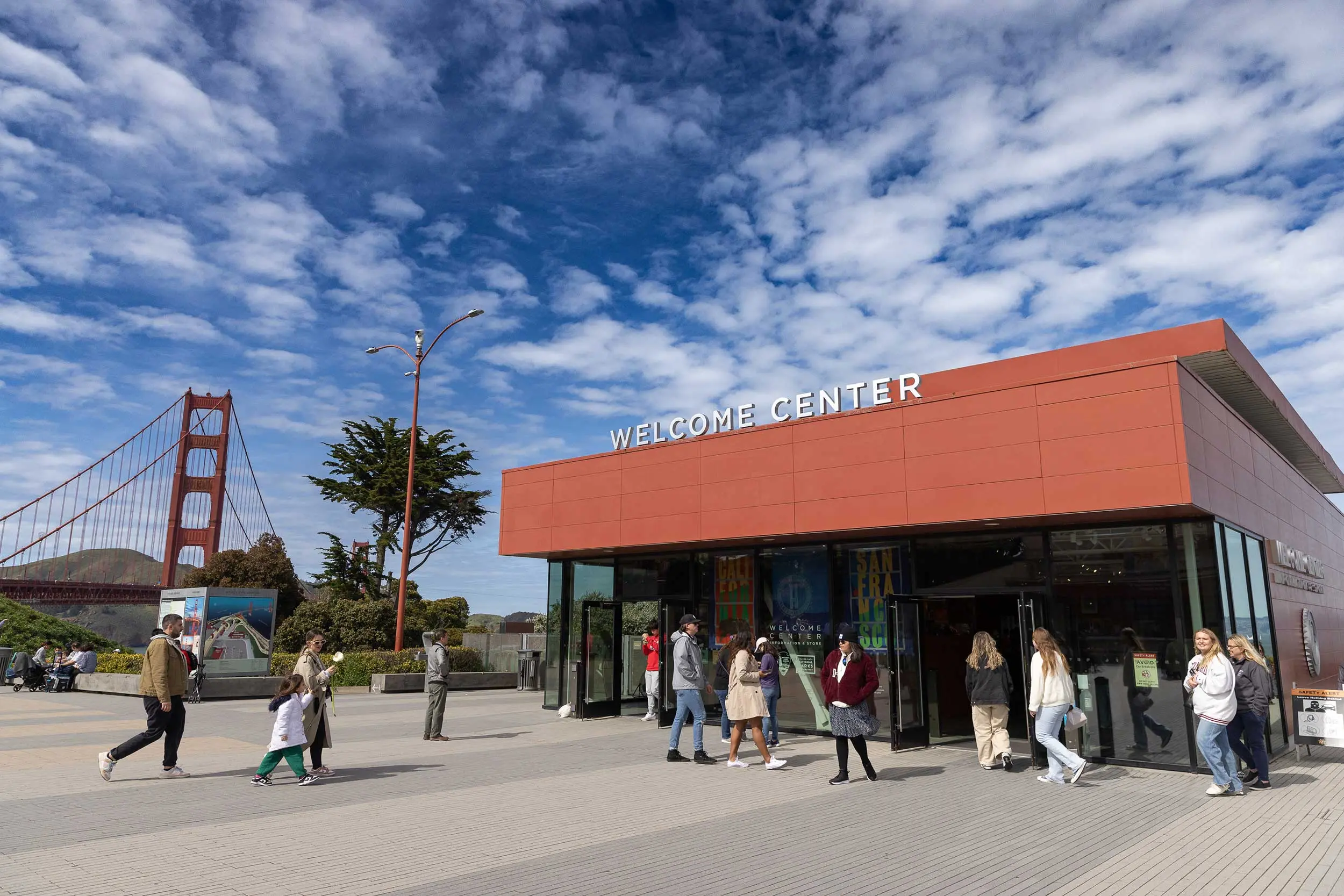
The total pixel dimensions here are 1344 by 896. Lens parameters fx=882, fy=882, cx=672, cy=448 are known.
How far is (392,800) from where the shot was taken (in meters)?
8.38

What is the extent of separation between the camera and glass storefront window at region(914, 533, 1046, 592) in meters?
12.0

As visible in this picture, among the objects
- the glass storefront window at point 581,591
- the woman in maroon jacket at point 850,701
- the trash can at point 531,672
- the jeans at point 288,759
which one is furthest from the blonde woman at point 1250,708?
the trash can at point 531,672

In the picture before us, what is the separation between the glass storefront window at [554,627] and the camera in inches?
716

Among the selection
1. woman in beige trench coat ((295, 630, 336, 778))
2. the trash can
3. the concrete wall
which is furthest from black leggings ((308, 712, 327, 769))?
the trash can

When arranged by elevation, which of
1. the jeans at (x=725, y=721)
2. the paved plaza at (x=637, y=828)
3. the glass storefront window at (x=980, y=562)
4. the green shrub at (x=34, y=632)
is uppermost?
the glass storefront window at (x=980, y=562)

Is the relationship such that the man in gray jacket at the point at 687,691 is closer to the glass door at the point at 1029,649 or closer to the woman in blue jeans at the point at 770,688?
the woman in blue jeans at the point at 770,688

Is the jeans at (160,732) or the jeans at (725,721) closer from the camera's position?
the jeans at (160,732)

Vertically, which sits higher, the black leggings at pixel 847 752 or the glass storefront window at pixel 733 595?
the glass storefront window at pixel 733 595

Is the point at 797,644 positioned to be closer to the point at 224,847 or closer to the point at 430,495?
the point at 224,847

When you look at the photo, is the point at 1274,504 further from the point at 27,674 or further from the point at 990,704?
the point at 27,674

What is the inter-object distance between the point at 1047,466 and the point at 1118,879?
586 cm

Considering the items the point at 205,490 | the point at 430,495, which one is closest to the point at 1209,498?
the point at 430,495

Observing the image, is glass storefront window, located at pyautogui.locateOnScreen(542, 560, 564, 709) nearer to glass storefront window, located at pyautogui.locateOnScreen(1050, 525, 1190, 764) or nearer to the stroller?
glass storefront window, located at pyautogui.locateOnScreen(1050, 525, 1190, 764)

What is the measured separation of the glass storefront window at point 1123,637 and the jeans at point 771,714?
380 centimetres
